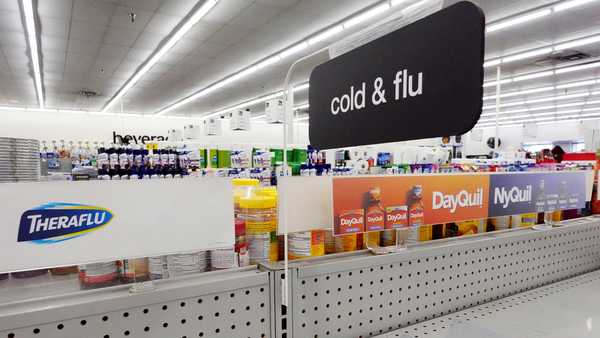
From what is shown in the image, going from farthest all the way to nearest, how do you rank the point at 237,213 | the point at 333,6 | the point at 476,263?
the point at 333,6
the point at 476,263
the point at 237,213

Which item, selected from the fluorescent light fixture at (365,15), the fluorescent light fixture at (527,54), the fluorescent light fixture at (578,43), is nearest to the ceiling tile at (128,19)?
the fluorescent light fixture at (365,15)

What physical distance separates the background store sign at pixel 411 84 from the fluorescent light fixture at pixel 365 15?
6360 mm

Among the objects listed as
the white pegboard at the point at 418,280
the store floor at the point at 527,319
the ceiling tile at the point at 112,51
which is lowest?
the store floor at the point at 527,319

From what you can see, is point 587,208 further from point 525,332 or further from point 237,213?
point 237,213

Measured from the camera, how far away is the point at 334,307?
963mm

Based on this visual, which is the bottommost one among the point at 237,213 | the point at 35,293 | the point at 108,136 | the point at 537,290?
the point at 537,290

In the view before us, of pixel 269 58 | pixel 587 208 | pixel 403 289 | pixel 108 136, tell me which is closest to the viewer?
pixel 403 289

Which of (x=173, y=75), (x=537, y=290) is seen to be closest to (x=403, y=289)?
(x=537, y=290)

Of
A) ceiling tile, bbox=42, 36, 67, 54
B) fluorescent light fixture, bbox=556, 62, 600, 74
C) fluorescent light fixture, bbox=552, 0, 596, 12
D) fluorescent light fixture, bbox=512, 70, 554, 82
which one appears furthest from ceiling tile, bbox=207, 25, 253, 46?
fluorescent light fixture, bbox=556, 62, 600, 74

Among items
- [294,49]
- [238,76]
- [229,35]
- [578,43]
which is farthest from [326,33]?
[578,43]

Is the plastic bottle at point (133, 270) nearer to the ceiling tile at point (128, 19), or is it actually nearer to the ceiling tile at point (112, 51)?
the ceiling tile at point (128, 19)

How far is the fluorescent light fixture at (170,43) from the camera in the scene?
6.57 metres

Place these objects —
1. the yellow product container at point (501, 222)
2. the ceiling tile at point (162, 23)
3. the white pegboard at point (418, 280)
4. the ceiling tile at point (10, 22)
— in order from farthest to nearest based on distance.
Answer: the ceiling tile at point (162, 23) < the ceiling tile at point (10, 22) < the yellow product container at point (501, 222) < the white pegboard at point (418, 280)

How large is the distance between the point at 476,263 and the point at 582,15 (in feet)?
26.3
